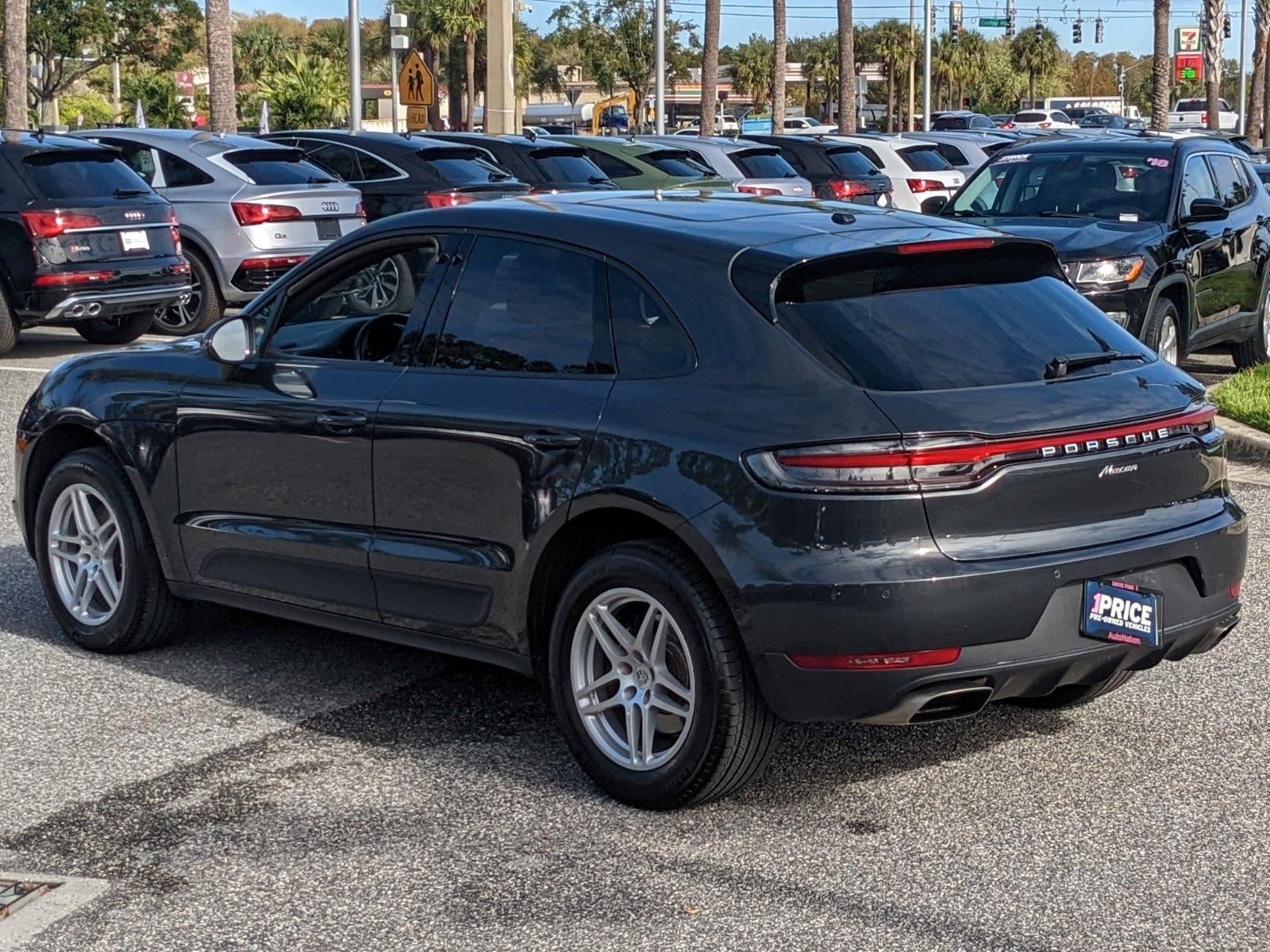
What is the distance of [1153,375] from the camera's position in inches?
204

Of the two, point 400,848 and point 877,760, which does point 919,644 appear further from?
point 400,848

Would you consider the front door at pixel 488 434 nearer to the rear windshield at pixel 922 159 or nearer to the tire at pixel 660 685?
the tire at pixel 660 685

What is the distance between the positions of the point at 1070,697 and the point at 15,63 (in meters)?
29.4

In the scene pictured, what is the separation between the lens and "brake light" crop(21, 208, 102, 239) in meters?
14.3

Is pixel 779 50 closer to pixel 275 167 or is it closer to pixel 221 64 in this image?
pixel 221 64

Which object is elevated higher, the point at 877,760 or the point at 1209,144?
the point at 1209,144

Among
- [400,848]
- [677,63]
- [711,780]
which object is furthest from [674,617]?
[677,63]

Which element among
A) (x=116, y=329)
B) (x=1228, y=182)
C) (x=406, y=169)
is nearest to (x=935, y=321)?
(x=1228, y=182)

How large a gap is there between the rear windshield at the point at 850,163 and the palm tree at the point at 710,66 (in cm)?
1979

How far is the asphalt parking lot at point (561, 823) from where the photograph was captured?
168 inches

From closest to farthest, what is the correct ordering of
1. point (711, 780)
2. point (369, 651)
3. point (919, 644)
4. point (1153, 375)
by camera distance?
point (919, 644), point (711, 780), point (1153, 375), point (369, 651)

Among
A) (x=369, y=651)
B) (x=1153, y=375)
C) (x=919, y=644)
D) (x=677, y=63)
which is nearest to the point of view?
(x=919, y=644)

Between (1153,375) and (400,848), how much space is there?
243cm

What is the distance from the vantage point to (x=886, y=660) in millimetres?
4535
